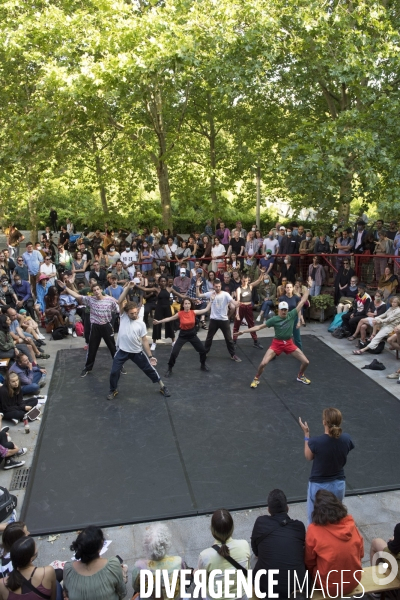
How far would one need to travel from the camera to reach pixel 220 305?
964cm

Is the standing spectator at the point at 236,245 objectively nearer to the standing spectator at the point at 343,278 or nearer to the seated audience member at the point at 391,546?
the standing spectator at the point at 343,278

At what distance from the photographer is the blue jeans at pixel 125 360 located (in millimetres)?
8328

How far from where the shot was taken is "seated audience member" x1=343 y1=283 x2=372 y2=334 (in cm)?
1098

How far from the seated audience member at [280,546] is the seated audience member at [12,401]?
14.5ft

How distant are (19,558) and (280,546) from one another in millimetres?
1888

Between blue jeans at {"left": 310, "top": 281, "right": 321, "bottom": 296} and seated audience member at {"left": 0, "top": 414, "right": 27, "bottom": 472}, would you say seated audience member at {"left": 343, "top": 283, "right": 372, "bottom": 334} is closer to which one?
blue jeans at {"left": 310, "top": 281, "right": 321, "bottom": 296}

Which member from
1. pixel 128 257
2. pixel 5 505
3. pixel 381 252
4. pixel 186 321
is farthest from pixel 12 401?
pixel 381 252

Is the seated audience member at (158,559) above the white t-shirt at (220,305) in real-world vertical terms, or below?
below

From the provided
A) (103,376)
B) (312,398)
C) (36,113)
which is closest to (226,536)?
(312,398)

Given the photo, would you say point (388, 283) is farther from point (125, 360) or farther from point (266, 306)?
point (125, 360)

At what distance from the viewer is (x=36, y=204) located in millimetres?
17531

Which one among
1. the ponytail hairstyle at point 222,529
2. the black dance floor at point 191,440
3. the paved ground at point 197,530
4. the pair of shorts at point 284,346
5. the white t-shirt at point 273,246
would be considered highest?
the white t-shirt at point 273,246

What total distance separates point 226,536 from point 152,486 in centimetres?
234

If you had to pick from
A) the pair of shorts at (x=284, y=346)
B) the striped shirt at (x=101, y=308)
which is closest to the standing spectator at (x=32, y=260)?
the striped shirt at (x=101, y=308)
